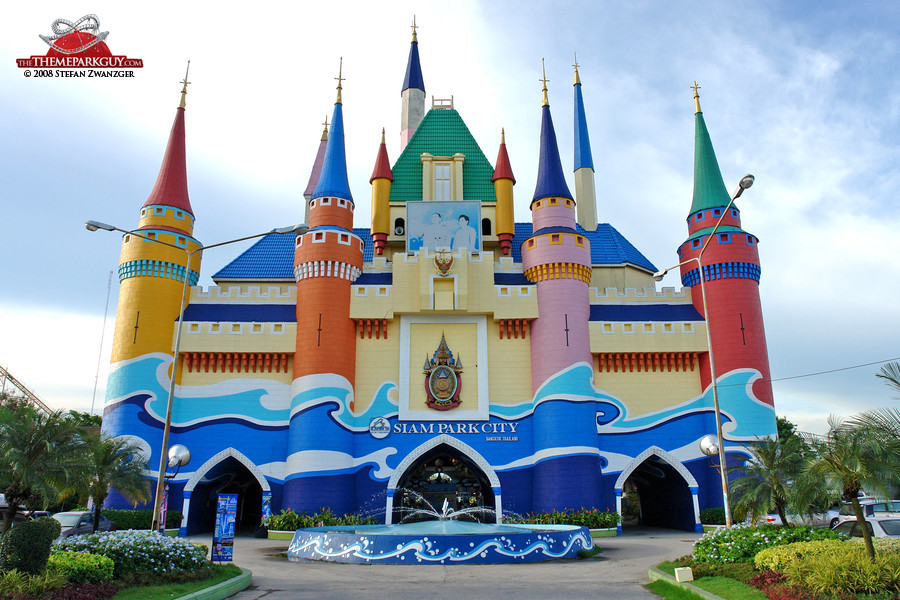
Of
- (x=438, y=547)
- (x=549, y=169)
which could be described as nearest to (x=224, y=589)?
(x=438, y=547)

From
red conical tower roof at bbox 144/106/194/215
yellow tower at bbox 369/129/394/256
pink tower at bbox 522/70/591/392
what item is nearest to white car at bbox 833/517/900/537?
pink tower at bbox 522/70/591/392

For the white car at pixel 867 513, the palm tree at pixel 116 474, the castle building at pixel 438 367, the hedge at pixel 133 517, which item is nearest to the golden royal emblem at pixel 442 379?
the castle building at pixel 438 367

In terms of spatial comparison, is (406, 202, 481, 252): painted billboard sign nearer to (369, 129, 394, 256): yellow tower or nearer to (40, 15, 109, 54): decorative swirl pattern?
(369, 129, 394, 256): yellow tower

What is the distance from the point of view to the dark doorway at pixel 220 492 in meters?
28.8

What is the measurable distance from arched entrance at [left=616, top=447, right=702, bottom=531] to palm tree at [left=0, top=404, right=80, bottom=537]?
21884 millimetres

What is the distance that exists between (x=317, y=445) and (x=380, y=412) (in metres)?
3.24

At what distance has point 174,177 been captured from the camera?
31562 mm

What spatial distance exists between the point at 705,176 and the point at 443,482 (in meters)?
20.5

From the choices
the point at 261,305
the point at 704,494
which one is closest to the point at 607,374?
the point at 704,494

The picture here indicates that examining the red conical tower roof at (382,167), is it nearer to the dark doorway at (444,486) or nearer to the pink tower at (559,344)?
the pink tower at (559,344)

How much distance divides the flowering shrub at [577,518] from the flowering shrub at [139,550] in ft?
52.7

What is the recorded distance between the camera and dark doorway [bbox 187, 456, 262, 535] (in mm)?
28783

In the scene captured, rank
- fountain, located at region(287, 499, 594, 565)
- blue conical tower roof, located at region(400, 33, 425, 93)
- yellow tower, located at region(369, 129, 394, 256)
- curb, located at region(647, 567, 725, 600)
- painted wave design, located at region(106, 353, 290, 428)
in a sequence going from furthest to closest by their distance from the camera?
blue conical tower roof, located at region(400, 33, 425, 93)
yellow tower, located at region(369, 129, 394, 256)
painted wave design, located at region(106, 353, 290, 428)
fountain, located at region(287, 499, 594, 565)
curb, located at region(647, 567, 725, 600)

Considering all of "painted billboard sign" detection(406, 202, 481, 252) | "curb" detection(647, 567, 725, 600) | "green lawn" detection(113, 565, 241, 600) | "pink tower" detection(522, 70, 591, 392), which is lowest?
"curb" detection(647, 567, 725, 600)
